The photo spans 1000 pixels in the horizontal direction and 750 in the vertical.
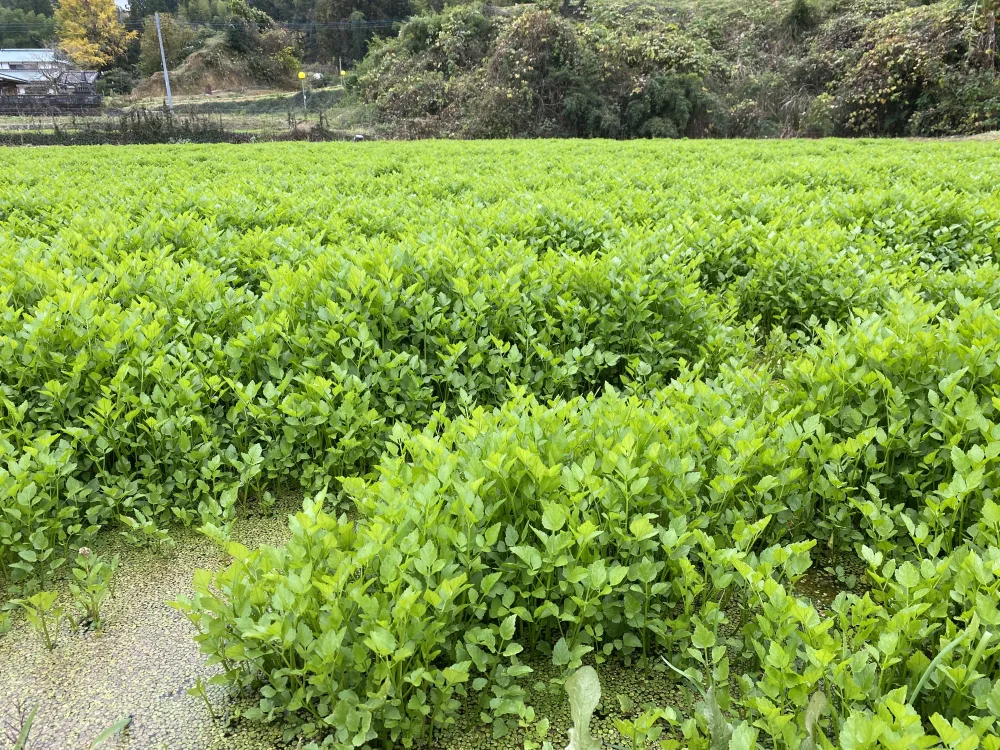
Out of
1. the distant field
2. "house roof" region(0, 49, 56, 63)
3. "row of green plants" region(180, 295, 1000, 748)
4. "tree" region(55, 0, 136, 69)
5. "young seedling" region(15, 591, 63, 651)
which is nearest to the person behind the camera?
"row of green plants" region(180, 295, 1000, 748)

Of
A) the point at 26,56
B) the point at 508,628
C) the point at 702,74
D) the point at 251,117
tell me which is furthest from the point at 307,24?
the point at 508,628

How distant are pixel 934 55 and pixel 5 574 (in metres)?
28.8

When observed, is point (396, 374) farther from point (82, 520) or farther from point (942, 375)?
point (942, 375)

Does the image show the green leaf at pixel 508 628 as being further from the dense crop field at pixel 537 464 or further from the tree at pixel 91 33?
the tree at pixel 91 33

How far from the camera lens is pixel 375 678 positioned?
60.6 inches

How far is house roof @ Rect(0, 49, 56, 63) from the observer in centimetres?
6085

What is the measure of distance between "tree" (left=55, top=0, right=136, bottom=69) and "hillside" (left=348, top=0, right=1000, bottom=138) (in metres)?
36.3

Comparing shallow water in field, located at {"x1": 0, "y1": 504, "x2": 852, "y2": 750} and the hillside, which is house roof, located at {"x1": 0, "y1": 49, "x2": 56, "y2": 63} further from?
shallow water in field, located at {"x1": 0, "y1": 504, "x2": 852, "y2": 750}

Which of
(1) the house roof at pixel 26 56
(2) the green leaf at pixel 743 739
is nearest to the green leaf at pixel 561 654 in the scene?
(2) the green leaf at pixel 743 739

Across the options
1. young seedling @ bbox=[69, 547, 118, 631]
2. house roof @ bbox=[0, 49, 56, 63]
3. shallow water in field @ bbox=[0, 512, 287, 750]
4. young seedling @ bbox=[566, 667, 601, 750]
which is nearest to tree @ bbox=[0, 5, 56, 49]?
house roof @ bbox=[0, 49, 56, 63]

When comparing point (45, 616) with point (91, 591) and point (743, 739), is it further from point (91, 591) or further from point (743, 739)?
point (743, 739)

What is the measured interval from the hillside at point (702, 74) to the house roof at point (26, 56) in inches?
1855

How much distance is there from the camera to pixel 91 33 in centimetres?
5575

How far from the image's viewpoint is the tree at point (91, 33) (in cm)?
5450
